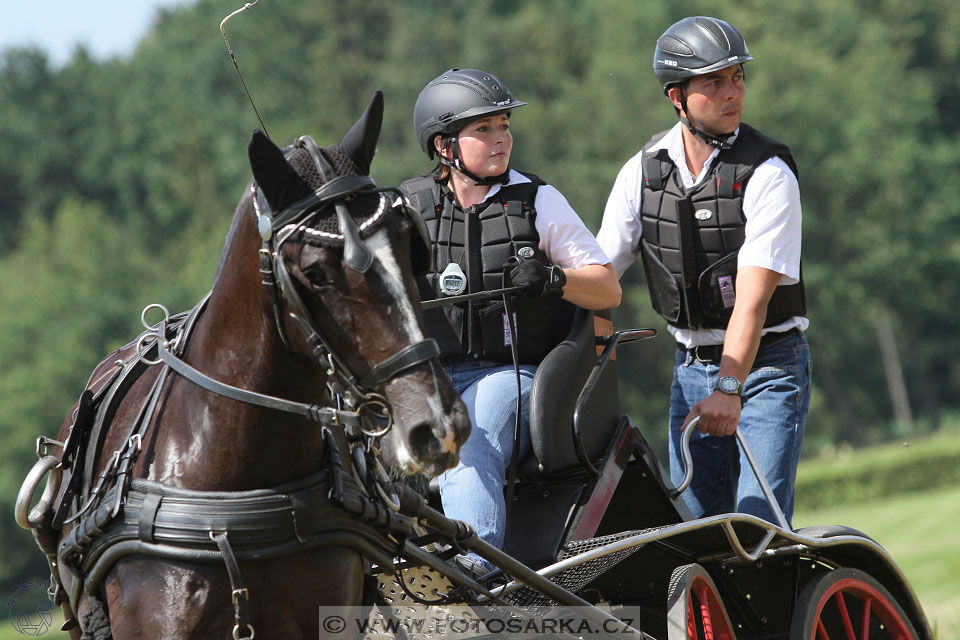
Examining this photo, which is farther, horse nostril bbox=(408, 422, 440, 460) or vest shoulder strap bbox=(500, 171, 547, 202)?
vest shoulder strap bbox=(500, 171, 547, 202)

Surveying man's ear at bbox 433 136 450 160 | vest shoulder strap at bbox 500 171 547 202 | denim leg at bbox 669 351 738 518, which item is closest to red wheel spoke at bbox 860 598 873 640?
denim leg at bbox 669 351 738 518

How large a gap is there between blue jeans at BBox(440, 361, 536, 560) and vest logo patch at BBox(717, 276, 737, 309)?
1.07 meters

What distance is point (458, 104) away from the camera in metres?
4.57

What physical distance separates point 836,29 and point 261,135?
56391mm

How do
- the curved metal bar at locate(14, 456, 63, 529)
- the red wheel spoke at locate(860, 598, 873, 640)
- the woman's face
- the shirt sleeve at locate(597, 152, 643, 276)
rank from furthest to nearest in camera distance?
the shirt sleeve at locate(597, 152, 643, 276)
the red wheel spoke at locate(860, 598, 873, 640)
the woman's face
the curved metal bar at locate(14, 456, 63, 529)

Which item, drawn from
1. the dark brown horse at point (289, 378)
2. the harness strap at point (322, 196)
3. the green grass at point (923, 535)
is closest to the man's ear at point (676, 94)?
the dark brown horse at point (289, 378)

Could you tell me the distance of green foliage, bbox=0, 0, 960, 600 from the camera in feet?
156

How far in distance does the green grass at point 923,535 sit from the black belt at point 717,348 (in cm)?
419

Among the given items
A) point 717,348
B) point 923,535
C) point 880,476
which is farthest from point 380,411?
point 880,476

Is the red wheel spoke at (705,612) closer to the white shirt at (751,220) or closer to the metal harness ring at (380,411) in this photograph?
the white shirt at (751,220)

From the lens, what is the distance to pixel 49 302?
1877 inches

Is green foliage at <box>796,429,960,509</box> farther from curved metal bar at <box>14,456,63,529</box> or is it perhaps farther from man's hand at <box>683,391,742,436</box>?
curved metal bar at <box>14,456,63,529</box>

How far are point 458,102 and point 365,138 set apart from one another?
1476 mm

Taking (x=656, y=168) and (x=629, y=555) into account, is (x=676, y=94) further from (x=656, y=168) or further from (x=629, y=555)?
(x=629, y=555)
